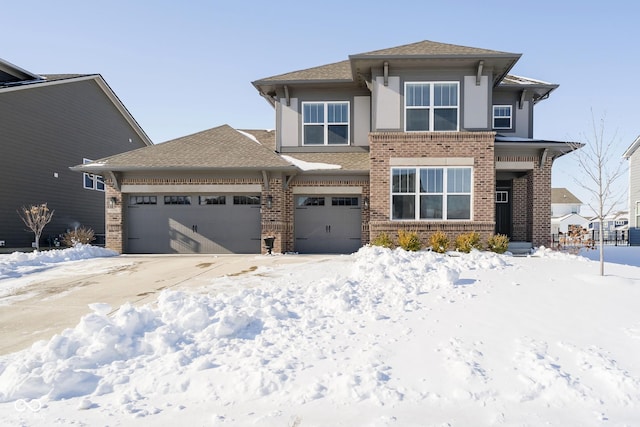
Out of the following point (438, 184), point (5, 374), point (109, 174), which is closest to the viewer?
point (5, 374)

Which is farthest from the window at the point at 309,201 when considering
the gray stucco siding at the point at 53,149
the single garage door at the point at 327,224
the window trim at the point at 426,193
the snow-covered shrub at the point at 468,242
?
the gray stucco siding at the point at 53,149

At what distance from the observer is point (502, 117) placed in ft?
49.9

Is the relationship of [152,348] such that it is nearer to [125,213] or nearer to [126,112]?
[125,213]

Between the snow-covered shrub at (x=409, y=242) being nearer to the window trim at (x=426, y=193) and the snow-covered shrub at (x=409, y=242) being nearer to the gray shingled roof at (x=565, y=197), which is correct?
the window trim at (x=426, y=193)

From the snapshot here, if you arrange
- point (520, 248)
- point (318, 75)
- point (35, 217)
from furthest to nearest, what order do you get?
point (35, 217) < point (318, 75) < point (520, 248)

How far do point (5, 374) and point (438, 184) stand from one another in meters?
12.0

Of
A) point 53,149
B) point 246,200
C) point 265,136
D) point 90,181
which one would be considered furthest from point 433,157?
point 90,181

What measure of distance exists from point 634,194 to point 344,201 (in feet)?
78.7

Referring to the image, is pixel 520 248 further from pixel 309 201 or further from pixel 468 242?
pixel 309 201

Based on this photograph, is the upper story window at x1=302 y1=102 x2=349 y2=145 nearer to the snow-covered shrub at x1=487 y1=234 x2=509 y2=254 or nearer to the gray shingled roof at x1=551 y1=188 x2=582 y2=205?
the snow-covered shrub at x1=487 y1=234 x2=509 y2=254

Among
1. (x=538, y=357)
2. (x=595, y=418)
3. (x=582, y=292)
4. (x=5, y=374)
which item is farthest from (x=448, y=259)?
(x=5, y=374)

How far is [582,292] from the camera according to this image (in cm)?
694

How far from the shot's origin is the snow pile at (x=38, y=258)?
10.3 m

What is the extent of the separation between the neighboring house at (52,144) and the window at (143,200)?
653 cm
